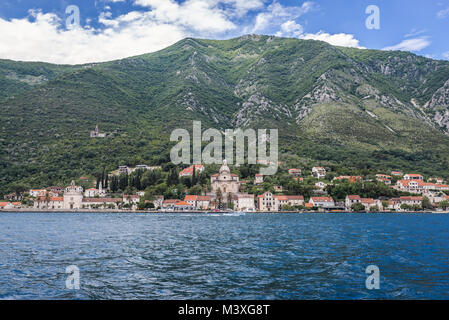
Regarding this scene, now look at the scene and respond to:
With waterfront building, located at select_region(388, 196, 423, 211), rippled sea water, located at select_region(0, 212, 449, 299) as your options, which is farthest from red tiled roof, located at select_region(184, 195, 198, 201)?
rippled sea water, located at select_region(0, 212, 449, 299)

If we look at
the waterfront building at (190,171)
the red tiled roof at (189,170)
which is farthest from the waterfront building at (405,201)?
the red tiled roof at (189,170)

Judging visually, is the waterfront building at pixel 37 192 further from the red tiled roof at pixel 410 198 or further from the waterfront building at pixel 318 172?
the red tiled roof at pixel 410 198

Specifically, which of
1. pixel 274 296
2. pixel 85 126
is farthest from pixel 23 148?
pixel 274 296

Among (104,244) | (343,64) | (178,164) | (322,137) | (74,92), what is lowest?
(104,244)

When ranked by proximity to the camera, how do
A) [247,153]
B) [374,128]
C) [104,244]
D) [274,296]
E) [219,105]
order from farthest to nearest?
1. [219,105]
2. [374,128]
3. [247,153]
4. [104,244]
5. [274,296]

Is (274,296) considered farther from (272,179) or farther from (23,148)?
(23,148)

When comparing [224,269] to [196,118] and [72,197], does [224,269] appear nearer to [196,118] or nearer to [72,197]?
[72,197]

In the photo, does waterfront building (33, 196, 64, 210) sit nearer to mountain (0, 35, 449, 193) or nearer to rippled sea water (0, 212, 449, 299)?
mountain (0, 35, 449, 193)

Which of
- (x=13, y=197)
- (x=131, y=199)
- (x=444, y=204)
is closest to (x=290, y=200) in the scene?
(x=444, y=204)

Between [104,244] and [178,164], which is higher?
[178,164]
